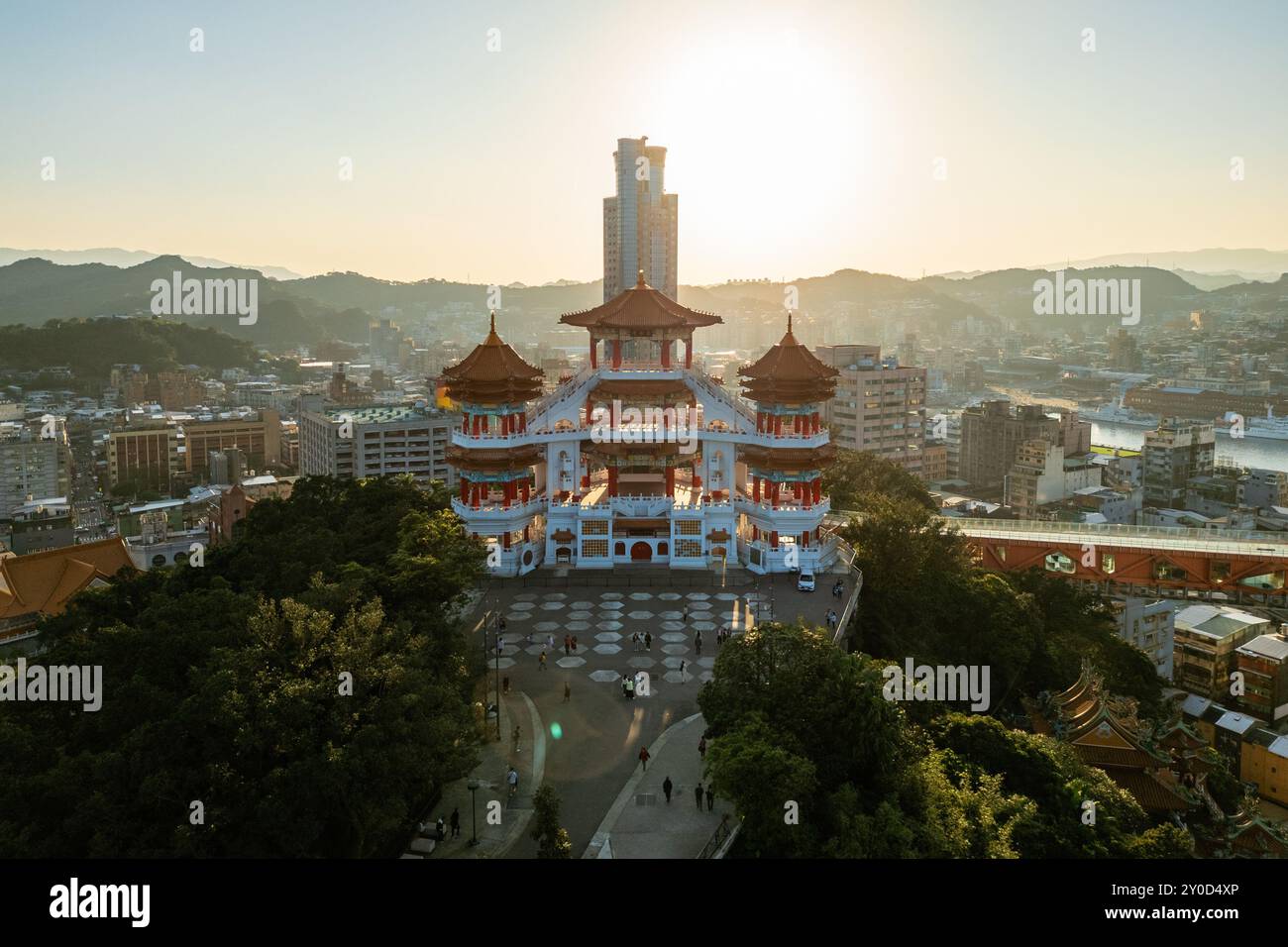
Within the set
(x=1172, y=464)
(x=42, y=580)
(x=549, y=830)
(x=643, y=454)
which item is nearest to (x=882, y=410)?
(x=1172, y=464)

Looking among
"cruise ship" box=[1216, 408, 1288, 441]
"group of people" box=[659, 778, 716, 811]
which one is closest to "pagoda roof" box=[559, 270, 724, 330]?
"group of people" box=[659, 778, 716, 811]

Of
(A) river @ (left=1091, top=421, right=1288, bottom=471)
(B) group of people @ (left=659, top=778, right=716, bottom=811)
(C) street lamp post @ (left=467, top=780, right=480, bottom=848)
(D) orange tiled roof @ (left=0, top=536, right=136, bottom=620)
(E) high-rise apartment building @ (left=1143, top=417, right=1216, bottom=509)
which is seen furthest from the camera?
(A) river @ (left=1091, top=421, right=1288, bottom=471)

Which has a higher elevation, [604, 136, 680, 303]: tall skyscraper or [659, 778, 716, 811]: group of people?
[604, 136, 680, 303]: tall skyscraper

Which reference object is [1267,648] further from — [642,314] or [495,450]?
[495,450]

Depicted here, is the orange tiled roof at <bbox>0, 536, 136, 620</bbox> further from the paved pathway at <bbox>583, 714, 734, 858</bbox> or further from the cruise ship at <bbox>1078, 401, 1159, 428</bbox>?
the cruise ship at <bbox>1078, 401, 1159, 428</bbox>

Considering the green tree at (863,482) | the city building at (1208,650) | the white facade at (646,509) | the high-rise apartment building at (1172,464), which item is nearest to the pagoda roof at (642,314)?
the white facade at (646,509)

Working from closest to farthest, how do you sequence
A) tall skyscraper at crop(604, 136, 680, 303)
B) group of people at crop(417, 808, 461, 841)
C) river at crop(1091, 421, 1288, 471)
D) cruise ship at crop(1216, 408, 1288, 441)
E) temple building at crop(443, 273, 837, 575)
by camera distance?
group of people at crop(417, 808, 461, 841), temple building at crop(443, 273, 837, 575), river at crop(1091, 421, 1288, 471), cruise ship at crop(1216, 408, 1288, 441), tall skyscraper at crop(604, 136, 680, 303)
